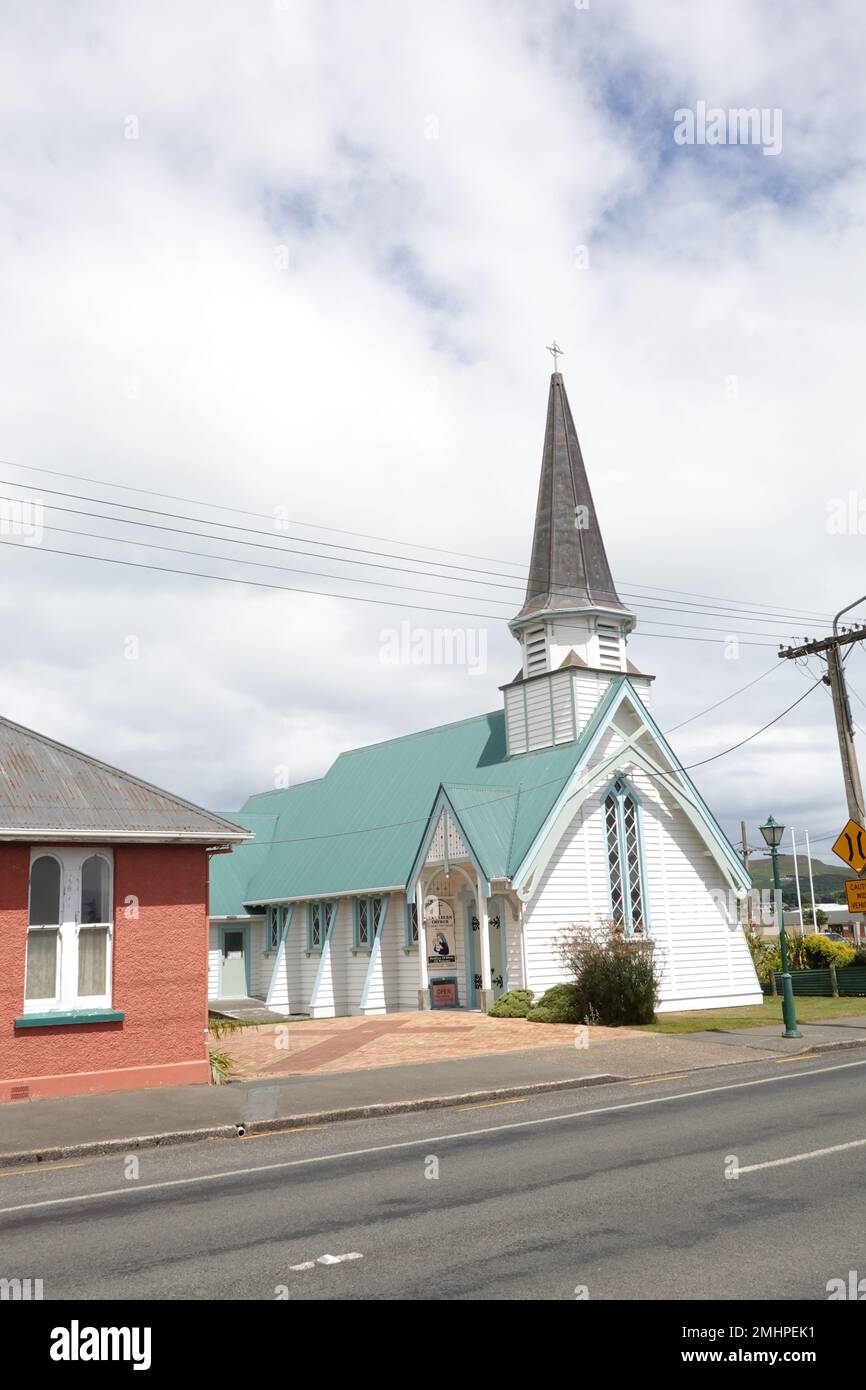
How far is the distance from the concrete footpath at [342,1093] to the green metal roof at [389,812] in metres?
7.76

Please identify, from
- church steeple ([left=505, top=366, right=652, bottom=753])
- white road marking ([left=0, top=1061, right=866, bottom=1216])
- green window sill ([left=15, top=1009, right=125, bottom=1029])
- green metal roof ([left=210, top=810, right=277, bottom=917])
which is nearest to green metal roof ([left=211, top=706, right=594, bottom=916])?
green metal roof ([left=210, top=810, right=277, bottom=917])

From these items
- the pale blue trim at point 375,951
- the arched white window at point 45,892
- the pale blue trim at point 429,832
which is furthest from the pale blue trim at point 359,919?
the arched white window at point 45,892

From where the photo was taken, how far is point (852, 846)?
75.6 ft

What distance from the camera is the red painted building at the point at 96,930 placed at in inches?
578

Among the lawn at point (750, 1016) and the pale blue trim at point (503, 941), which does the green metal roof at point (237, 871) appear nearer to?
the pale blue trim at point (503, 941)

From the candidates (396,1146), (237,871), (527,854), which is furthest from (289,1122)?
(237,871)

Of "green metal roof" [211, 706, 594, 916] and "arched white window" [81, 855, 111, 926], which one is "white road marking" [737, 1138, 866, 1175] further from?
"green metal roof" [211, 706, 594, 916]

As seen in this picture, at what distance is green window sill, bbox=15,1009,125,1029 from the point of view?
14.5 metres

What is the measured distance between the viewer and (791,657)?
2847 centimetres

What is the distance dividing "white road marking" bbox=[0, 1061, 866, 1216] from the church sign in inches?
562

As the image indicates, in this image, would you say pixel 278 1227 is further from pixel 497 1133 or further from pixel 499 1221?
pixel 497 1133

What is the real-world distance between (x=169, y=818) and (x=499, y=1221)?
986 centimetres

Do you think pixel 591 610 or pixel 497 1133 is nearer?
pixel 497 1133
